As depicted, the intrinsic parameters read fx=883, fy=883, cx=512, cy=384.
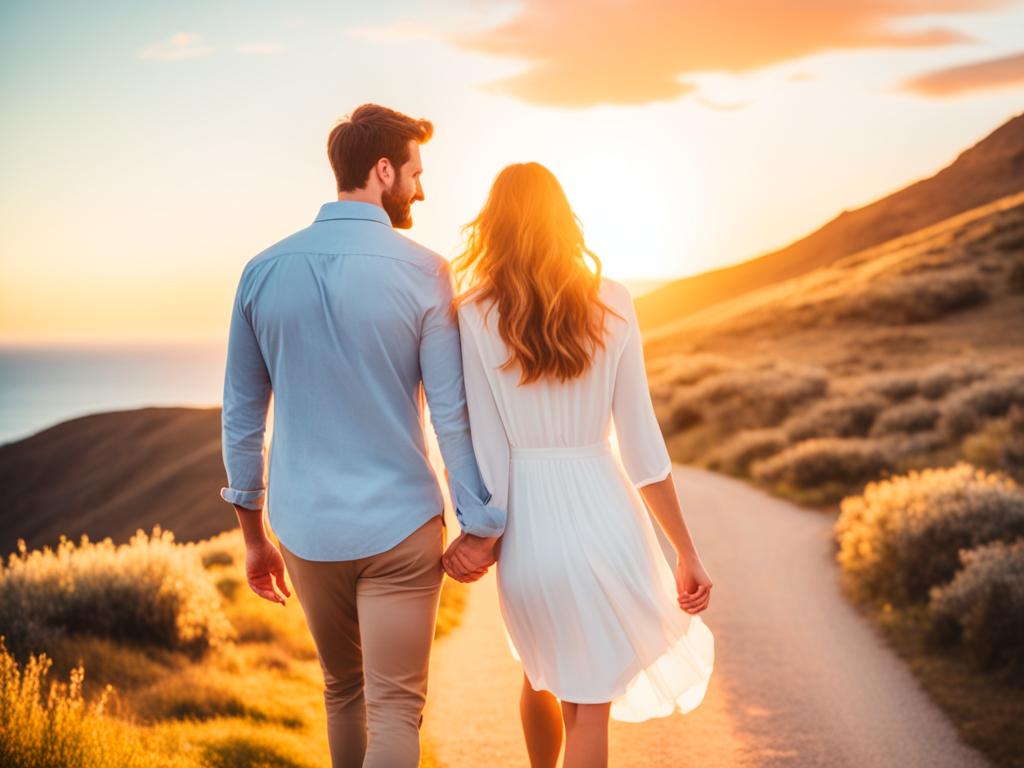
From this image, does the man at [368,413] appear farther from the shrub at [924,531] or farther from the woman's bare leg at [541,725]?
the shrub at [924,531]

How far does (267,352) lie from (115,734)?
83.4 inches

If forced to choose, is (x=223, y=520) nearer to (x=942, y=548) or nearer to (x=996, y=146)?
(x=942, y=548)

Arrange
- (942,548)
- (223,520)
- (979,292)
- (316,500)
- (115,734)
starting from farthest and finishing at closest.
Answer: (223,520), (979,292), (942,548), (115,734), (316,500)

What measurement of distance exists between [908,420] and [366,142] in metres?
13.6

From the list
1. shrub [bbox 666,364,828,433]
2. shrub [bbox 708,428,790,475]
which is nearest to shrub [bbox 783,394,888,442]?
shrub [bbox 708,428,790,475]

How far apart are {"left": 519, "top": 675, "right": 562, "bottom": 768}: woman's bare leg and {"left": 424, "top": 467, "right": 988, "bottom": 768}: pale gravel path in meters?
1.86

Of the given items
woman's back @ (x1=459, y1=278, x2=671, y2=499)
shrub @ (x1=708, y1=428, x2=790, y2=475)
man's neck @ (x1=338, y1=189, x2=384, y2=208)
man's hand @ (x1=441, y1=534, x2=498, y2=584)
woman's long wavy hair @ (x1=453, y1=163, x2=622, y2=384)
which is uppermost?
man's neck @ (x1=338, y1=189, x2=384, y2=208)

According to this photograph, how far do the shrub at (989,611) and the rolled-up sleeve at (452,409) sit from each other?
4.38 m

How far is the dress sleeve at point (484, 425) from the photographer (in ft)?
9.14

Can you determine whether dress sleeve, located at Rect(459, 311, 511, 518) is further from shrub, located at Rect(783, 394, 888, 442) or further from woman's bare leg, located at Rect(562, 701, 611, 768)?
shrub, located at Rect(783, 394, 888, 442)

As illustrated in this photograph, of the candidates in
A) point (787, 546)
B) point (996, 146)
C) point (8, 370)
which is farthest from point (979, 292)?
point (8, 370)

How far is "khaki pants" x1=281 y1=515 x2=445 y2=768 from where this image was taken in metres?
2.64

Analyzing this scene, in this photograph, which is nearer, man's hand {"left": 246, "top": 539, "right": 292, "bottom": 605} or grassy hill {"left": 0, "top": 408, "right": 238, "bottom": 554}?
man's hand {"left": 246, "top": 539, "right": 292, "bottom": 605}

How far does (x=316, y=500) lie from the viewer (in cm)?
261
